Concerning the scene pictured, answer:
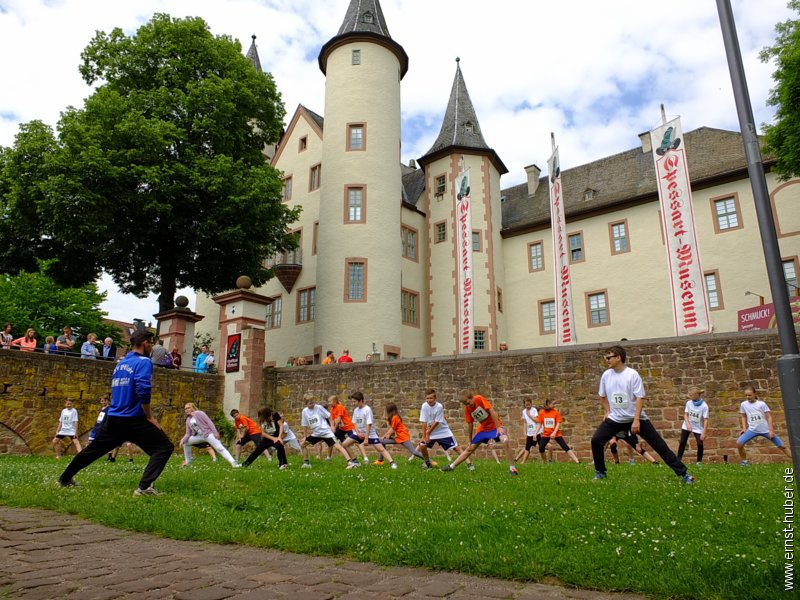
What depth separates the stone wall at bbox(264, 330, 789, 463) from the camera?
607 inches

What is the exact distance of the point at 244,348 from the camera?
69.5 ft

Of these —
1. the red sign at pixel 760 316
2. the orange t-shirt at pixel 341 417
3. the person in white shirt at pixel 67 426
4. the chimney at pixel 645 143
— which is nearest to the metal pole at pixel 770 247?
the orange t-shirt at pixel 341 417

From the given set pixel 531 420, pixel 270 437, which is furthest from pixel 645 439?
pixel 270 437

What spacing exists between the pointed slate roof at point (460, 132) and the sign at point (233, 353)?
726 inches

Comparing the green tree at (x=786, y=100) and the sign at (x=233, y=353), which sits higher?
the green tree at (x=786, y=100)

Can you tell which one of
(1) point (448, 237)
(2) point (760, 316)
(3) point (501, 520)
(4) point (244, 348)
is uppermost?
(1) point (448, 237)

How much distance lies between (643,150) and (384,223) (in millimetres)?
15854

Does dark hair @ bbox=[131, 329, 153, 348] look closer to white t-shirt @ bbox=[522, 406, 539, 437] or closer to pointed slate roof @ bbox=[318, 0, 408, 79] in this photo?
white t-shirt @ bbox=[522, 406, 539, 437]

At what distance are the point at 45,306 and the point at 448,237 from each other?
989 inches

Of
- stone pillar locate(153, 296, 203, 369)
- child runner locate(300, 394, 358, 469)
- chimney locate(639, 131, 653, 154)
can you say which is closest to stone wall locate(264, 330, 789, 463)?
stone pillar locate(153, 296, 203, 369)

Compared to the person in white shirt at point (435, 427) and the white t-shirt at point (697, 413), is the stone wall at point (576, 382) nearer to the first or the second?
the white t-shirt at point (697, 413)

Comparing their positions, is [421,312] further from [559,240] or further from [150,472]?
[150,472]

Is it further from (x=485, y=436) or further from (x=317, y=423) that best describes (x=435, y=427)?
(x=317, y=423)

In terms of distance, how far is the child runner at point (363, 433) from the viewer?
1352 centimetres
